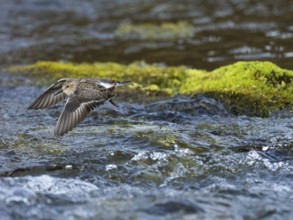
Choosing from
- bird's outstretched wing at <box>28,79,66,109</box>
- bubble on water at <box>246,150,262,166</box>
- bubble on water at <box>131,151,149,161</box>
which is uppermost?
bird's outstretched wing at <box>28,79,66,109</box>

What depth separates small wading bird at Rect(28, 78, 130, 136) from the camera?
6.47 m

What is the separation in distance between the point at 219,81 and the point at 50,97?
229cm

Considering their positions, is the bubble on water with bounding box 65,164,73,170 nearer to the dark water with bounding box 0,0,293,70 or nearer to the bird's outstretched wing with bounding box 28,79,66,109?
the bird's outstretched wing with bounding box 28,79,66,109

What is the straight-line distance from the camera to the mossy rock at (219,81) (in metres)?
7.80

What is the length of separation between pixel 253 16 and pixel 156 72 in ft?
14.3

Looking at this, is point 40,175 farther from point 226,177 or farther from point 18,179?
point 226,177

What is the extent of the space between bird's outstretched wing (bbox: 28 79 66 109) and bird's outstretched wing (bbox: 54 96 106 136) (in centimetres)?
52

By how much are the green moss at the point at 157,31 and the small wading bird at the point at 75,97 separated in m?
5.90

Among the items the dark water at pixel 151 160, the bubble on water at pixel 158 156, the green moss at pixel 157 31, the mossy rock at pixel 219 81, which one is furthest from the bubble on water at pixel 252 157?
the green moss at pixel 157 31

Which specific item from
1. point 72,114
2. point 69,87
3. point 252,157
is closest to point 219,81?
point 69,87

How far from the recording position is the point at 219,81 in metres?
8.41

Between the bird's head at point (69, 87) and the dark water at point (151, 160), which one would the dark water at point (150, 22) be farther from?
the bird's head at point (69, 87)

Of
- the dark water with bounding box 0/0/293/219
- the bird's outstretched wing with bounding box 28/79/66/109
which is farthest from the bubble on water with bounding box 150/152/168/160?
the bird's outstretched wing with bounding box 28/79/66/109

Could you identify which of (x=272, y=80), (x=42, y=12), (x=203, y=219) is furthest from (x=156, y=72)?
(x=42, y=12)
